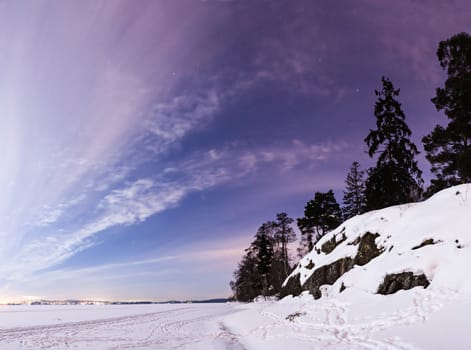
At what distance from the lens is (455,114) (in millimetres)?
19812

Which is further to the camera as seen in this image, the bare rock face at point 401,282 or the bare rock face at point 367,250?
the bare rock face at point 367,250

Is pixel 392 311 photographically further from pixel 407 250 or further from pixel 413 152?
pixel 413 152

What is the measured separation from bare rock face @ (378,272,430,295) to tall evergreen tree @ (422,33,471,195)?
12036 millimetres

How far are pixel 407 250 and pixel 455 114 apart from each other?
42.8 feet

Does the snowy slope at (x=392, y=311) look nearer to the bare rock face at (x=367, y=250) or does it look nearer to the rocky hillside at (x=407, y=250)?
the rocky hillside at (x=407, y=250)

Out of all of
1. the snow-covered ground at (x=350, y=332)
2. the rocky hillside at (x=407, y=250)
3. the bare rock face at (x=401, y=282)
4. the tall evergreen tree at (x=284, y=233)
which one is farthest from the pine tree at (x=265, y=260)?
the bare rock face at (x=401, y=282)

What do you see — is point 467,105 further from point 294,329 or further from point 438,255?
point 294,329

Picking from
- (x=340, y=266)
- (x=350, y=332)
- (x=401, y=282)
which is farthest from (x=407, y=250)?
(x=340, y=266)

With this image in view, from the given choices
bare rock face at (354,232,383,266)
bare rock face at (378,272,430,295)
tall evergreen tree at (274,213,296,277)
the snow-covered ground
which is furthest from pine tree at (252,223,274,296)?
bare rock face at (378,272,430,295)

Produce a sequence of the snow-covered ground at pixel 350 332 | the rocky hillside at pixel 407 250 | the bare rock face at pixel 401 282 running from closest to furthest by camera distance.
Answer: the snow-covered ground at pixel 350 332 < the rocky hillside at pixel 407 250 < the bare rock face at pixel 401 282

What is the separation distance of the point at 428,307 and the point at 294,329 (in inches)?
186

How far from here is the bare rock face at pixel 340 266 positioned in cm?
1608

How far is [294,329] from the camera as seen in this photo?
10.9m

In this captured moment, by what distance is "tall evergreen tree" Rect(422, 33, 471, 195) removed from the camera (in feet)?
61.8
